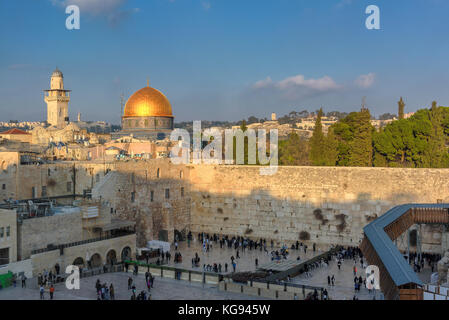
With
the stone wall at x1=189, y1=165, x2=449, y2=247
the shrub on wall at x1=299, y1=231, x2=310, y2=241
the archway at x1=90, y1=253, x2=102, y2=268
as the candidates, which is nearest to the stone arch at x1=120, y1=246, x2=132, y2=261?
the archway at x1=90, y1=253, x2=102, y2=268

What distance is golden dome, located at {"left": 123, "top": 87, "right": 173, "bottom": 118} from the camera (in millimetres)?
40719

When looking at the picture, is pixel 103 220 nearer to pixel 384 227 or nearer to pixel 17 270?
pixel 17 270

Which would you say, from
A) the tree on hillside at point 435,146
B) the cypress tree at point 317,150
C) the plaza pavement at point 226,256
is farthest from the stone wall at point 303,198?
the cypress tree at point 317,150

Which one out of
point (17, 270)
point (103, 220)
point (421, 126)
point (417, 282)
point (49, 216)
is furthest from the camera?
point (421, 126)

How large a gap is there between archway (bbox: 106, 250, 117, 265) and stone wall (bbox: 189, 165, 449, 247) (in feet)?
28.4

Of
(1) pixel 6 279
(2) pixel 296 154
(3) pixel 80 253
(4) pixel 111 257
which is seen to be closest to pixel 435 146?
(2) pixel 296 154

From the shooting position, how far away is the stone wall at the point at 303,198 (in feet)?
80.0

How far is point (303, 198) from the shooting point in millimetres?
26516

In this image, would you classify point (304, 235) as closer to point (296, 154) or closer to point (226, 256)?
point (226, 256)

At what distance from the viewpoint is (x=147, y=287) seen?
1759 cm

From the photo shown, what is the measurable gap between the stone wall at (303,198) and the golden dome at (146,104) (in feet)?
42.3

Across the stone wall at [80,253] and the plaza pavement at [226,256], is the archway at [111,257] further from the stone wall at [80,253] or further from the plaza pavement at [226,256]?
the plaza pavement at [226,256]
